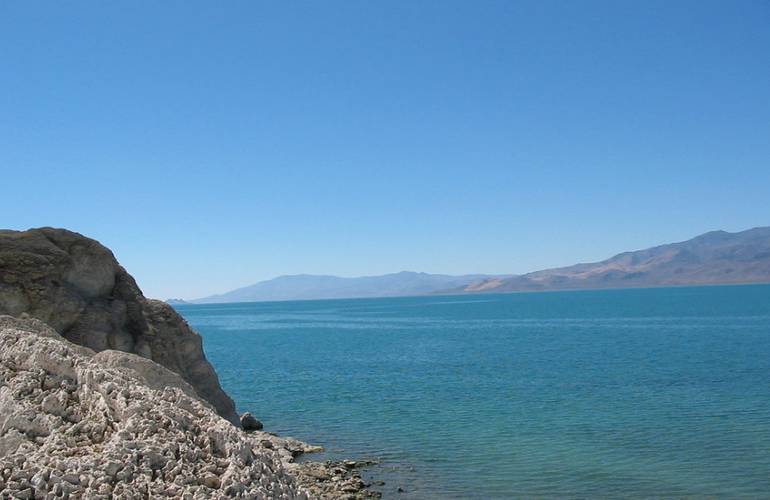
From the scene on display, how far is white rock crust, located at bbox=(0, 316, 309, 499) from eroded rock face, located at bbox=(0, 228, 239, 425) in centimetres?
1327

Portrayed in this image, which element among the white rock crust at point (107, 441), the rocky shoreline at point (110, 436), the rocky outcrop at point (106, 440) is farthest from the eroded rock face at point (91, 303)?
the white rock crust at point (107, 441)

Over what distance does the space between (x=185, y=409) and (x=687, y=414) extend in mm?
34678

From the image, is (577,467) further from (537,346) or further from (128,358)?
(537,346)

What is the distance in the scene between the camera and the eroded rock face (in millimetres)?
25938

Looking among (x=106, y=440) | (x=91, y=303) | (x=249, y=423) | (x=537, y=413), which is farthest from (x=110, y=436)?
(x=537, y=413)

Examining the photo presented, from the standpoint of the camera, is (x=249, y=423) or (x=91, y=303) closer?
(x=91, y=303)

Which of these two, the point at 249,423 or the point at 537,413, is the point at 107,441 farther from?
the point at 537,413

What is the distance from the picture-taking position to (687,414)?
38844 millimetres

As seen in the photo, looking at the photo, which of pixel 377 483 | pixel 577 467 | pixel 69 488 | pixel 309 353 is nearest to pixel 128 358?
pixel 69 488

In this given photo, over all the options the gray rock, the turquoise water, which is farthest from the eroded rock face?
the turquoise water

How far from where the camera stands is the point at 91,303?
27.8 m

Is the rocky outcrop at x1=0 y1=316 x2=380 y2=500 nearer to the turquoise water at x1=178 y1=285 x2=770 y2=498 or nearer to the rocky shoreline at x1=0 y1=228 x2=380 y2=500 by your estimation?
the rocky shoreline at x1=0 y1=228 x2=380 y2=500

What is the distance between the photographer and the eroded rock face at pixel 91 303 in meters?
25.9

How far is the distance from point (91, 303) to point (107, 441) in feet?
61.1
